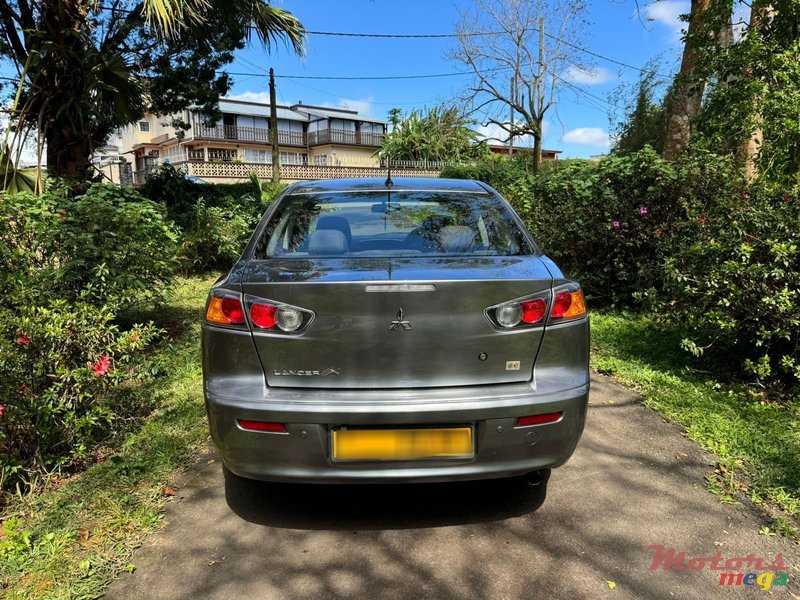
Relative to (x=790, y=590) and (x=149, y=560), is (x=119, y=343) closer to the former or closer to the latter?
(x=149, y=560)

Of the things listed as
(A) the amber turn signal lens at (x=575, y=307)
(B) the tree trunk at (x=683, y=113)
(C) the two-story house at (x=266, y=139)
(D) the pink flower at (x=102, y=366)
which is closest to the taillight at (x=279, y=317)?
(A) the amber turn signal lens at (x=575, y=307)

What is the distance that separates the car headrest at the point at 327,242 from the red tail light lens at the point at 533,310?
0.95 m

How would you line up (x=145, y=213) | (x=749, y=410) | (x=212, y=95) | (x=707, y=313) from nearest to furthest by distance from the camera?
(x=749, y=410) → (x=707, y=313) → (x=145, y=213) → (x=212, y=95)

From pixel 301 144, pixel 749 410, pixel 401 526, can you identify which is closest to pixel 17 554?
pixel 401 526

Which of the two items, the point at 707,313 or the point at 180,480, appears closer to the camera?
the point at 180,480

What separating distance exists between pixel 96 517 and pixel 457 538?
1645 millimetres

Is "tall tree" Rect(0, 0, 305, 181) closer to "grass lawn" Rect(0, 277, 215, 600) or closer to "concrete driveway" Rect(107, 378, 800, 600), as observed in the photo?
"grass lawn" Rect(0, 277, 215, 600)

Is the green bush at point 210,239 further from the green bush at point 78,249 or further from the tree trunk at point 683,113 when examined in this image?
the tree trunk at point 683,113

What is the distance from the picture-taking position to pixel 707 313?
3764 mm

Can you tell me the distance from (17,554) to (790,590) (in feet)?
9.99

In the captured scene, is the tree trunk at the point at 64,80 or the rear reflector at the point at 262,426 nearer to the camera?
the rear reflector at the point at 262,426

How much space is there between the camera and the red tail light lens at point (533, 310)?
2.21 m

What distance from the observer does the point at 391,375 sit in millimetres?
2137

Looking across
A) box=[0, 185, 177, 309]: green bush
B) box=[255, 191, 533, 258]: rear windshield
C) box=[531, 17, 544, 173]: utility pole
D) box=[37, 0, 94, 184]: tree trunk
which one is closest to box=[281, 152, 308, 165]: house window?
box=[531, 17, 544, 173]: utility pole
